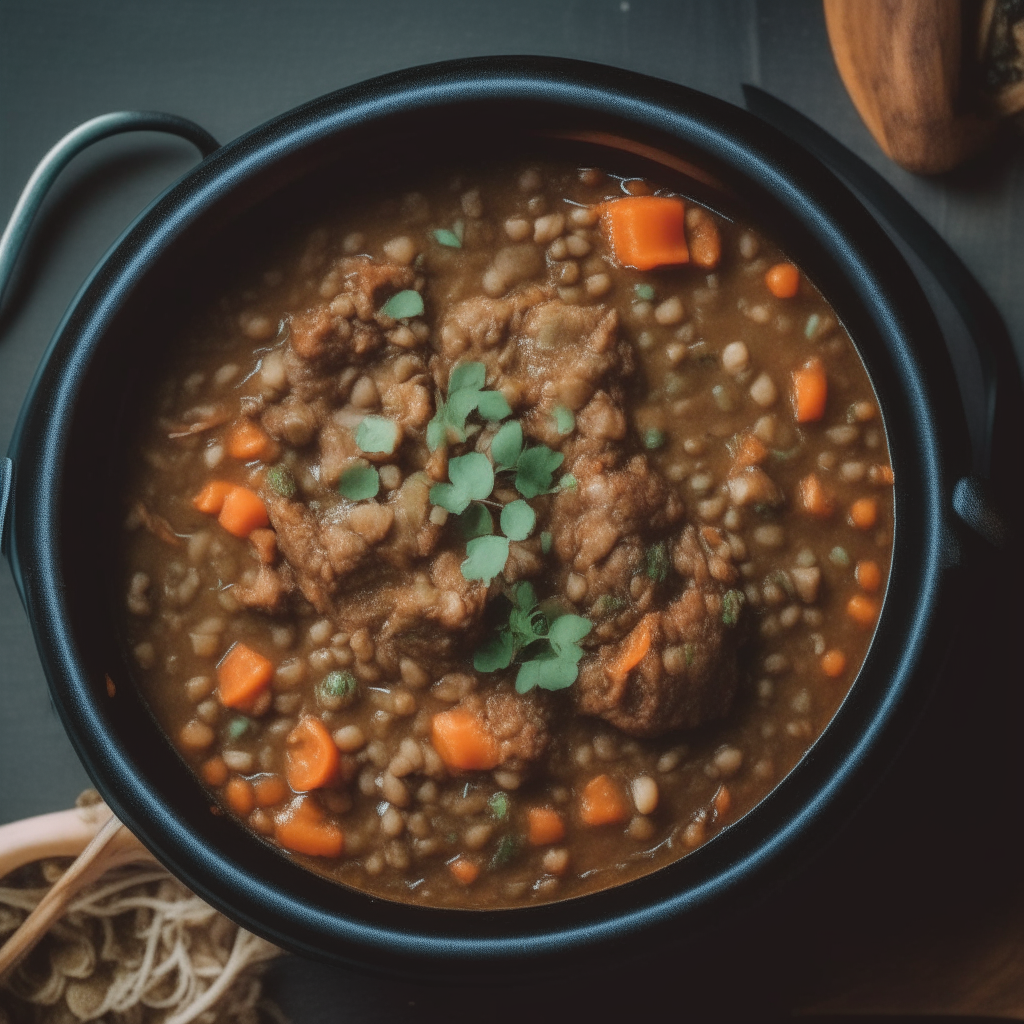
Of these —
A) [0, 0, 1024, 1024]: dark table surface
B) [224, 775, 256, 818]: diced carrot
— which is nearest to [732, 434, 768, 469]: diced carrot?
Answer: [0, 0, 1024, 1024]: dark table surface

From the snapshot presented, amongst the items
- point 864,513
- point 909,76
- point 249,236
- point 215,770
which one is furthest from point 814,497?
point 215,770

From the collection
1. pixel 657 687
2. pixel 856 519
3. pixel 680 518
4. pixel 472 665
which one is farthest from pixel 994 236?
pixel 472 665

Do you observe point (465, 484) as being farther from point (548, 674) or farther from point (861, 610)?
point (861, 610)

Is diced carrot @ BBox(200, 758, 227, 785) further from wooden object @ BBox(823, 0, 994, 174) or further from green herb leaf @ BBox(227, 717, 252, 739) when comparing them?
wooden object @ BBox(823, 0, 994, 174)

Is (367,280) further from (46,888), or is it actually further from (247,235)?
(46,888)

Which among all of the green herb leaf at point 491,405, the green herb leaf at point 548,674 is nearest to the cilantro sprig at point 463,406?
the green herb leaf at point 491,405

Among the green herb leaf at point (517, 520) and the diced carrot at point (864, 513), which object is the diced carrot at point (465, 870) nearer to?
the green herb leaf at point (517, 520)

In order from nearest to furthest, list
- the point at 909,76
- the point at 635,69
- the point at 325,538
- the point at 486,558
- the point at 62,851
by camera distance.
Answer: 1. the point at 486,558
2. the point at 325,538
3. the point at 909,76
4. the point at 62,851
5. the point at 635,69
